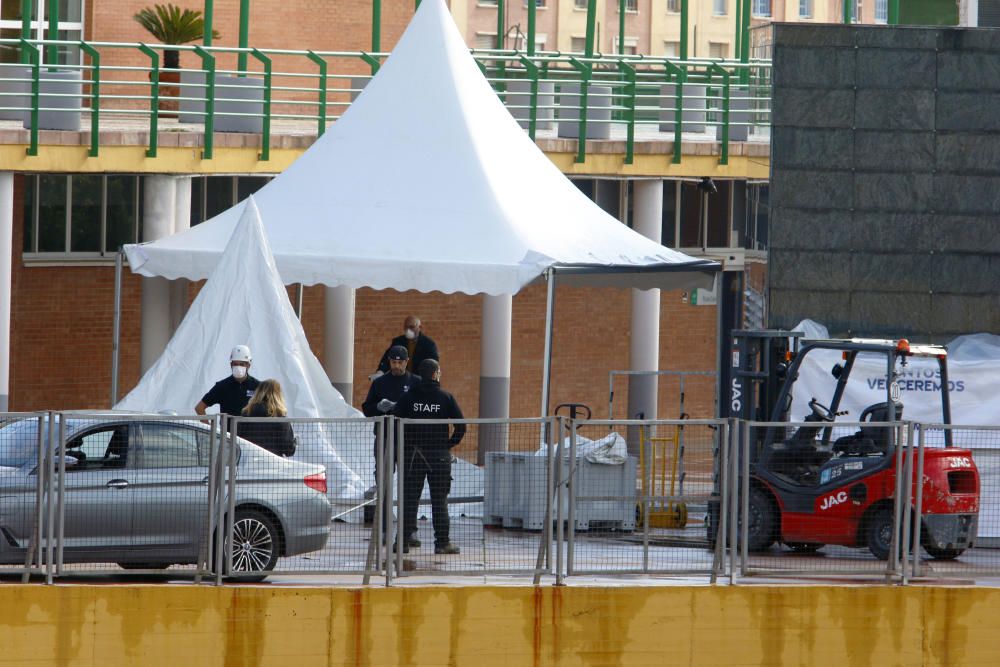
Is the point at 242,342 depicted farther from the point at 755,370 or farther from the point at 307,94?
the point at 307,94

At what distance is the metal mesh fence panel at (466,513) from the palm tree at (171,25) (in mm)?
20465

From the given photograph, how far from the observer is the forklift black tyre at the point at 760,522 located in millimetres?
12767

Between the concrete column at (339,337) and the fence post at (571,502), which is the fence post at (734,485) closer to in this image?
the fence post at (571,502)

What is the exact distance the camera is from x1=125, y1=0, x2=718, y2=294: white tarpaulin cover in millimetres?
17797

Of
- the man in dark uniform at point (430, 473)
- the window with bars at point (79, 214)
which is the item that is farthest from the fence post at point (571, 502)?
the window with bars at point (79, 214)

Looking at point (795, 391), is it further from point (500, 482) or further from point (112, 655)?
point (112, 655)

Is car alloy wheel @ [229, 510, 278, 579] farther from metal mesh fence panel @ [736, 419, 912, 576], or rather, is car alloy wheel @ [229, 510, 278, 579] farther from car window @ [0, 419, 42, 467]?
metal mesh fence panel @ [736, 419, 912, 576]

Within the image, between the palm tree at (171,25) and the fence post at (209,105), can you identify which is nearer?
the fence post at (209,105)

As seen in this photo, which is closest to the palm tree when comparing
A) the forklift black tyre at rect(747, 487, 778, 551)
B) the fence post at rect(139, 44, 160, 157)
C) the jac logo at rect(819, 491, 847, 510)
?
the fence post at rect(139, 44, 160, 157)

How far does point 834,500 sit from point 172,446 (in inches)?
195

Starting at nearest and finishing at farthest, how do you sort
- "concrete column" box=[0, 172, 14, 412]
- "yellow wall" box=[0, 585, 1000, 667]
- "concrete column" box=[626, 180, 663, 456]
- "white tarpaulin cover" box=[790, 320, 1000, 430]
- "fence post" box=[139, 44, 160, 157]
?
"yellow wall" box=[0, 585, 1000, 667] < "white tarpaulin cover" box=[790, 320, 1000, 430] < "fence post" box=[139, 44, 160, 157] < "concrete column" box=[0, 172, 14, 412] < "concrete column" box=[626, 180, 663, 456]

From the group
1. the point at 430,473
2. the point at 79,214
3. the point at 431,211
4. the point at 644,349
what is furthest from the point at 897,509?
the point at 79,214

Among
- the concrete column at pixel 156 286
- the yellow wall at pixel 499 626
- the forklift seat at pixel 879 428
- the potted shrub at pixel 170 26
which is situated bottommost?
the yellow wall at pixel 499 626

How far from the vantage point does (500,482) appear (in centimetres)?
1233
